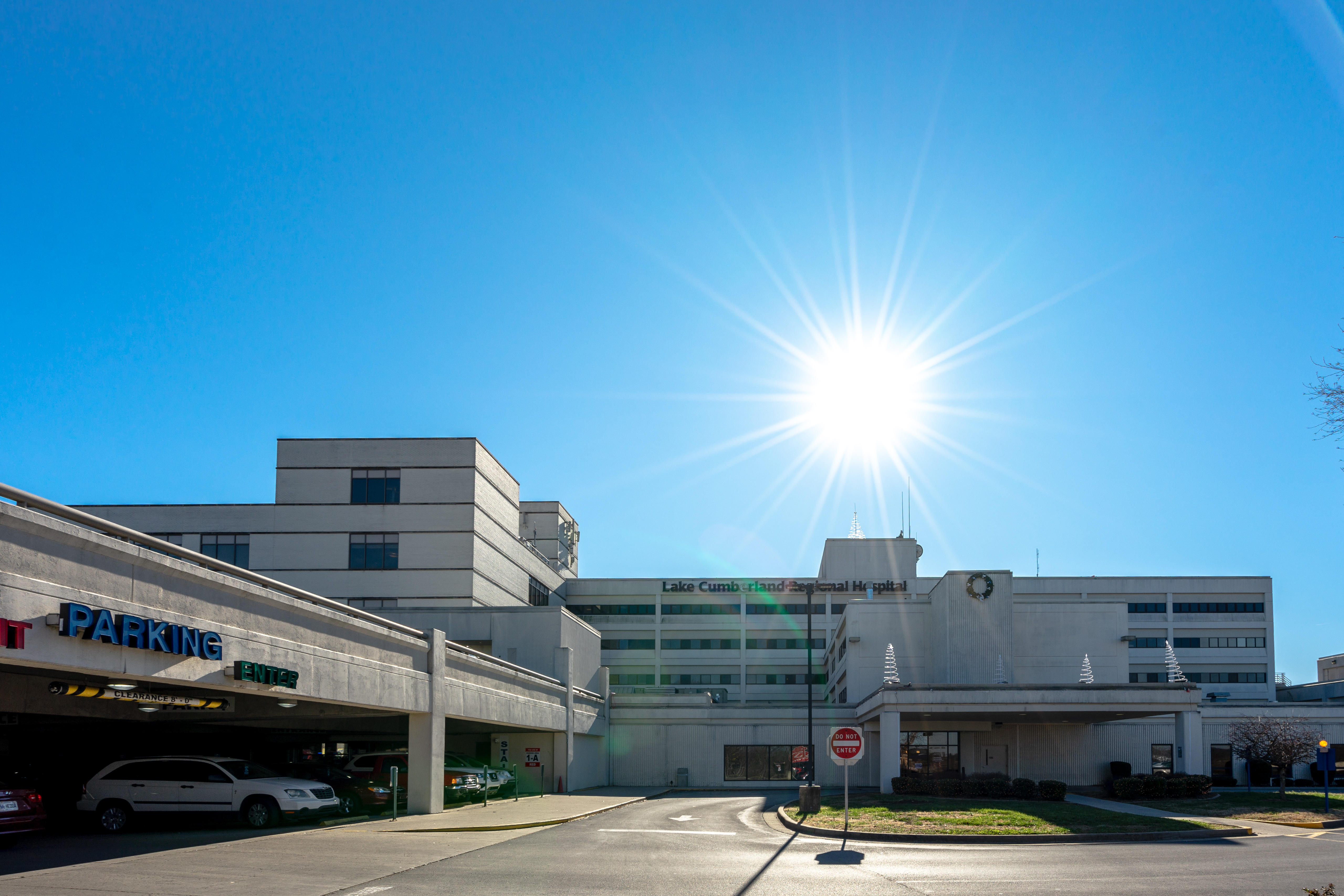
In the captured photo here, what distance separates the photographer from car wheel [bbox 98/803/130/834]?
22031 millimetres

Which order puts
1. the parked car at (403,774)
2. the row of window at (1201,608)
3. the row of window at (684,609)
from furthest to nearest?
the row of window at (684,609)
the row of window at (1201,608)
the parked car at (403,774)

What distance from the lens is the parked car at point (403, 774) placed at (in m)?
29.1

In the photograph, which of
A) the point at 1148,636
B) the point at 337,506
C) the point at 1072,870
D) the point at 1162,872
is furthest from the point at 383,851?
the point at 1148,636

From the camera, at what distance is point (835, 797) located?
36250mm

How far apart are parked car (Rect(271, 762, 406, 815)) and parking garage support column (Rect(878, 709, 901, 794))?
1717 centimetres

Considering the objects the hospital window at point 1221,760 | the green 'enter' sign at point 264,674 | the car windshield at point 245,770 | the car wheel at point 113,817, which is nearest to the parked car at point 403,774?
the car windshield at point 245,770

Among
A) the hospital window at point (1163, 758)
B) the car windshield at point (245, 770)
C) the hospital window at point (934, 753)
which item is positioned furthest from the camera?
the hospital window at point (1163, 758)

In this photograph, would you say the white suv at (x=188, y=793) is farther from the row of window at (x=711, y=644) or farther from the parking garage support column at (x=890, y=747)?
the row of window at (x=711, y=644)

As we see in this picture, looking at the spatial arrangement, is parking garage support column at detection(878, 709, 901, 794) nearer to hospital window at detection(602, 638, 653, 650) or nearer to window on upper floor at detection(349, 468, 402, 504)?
window on upper floor at detection(349, 468, 402, 504)

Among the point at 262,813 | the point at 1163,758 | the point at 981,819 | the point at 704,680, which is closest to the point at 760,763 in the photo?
the point at 1163,758

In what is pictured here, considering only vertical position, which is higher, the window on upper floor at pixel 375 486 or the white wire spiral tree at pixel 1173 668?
the window on upper floor at pixel 375 486

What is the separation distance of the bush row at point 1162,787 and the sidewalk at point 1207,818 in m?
0.73

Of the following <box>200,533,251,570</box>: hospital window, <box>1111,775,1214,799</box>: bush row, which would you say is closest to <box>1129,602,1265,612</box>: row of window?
<box>1111,775,1214,799</box>: bush row

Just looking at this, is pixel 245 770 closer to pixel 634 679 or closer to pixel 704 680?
pixel 634 679
